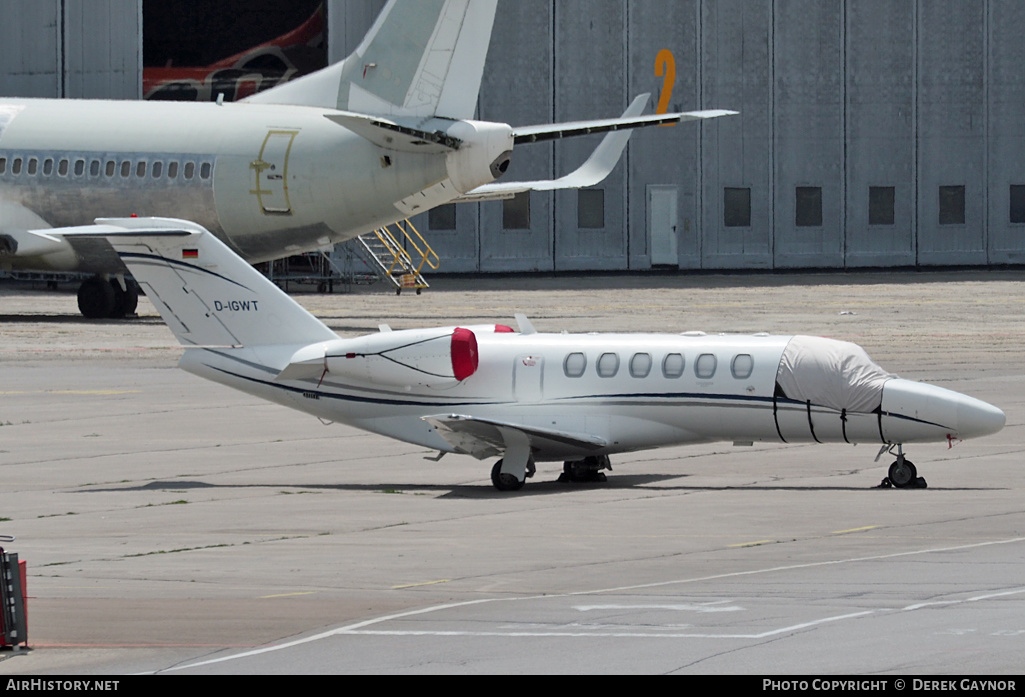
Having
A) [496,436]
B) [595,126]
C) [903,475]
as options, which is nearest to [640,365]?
[496,436]

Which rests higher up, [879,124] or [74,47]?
[74,47]

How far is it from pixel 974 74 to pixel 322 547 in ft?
225

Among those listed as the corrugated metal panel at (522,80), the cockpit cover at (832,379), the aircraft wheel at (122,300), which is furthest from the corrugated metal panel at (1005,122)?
the cockpit cover at (832,379)

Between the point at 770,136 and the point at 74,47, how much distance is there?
32.8 metres

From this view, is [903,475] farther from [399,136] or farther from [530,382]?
[399,136]

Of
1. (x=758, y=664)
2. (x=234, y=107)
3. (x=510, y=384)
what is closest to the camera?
(x=758, y=664)

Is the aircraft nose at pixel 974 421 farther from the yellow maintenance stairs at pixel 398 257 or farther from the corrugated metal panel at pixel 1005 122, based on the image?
the corrugated metal panel at pixel 1005 122

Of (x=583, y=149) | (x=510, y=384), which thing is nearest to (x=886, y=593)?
(x=510, y=384)

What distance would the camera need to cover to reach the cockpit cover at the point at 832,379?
86.5 ft

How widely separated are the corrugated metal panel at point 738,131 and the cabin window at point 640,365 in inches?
2177

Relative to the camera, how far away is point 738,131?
8169 centimetres

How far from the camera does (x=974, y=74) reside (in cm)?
8319

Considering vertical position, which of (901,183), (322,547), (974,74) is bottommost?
(322,547)

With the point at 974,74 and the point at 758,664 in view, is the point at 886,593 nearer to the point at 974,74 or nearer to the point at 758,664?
the point at 758,664
